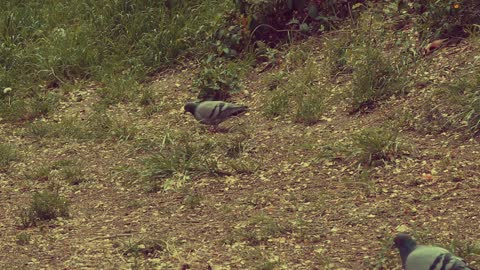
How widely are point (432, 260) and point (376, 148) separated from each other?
1.85 m

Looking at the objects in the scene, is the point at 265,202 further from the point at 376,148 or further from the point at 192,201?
the point at 376,148

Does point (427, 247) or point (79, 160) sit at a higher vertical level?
point (427, 247)

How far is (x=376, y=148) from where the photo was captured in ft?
19.2

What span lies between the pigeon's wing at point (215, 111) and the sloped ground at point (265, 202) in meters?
0.12

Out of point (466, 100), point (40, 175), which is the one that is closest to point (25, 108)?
point (40, 175)

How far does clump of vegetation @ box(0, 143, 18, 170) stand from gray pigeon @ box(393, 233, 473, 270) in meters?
3.51

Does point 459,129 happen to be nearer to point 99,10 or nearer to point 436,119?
point 436,119

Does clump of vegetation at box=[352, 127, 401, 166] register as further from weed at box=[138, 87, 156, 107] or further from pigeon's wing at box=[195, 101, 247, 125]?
weed at box=[138, 87, 156, 107]

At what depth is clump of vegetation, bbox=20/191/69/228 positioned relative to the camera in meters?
5.68

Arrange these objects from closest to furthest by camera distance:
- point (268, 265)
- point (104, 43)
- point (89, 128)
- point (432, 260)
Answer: point (432, 260) < point (268, 265) < point (89, 128) < point (104, 43)

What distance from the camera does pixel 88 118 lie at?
7547 mm

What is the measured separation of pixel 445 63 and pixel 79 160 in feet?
9.07

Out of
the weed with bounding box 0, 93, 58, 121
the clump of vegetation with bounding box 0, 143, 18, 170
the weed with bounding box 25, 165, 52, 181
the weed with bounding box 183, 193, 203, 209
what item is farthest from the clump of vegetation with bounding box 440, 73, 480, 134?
the weed with bounding box 0, 93, 58, 121

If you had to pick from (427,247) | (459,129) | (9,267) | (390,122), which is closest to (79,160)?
(9,267)
